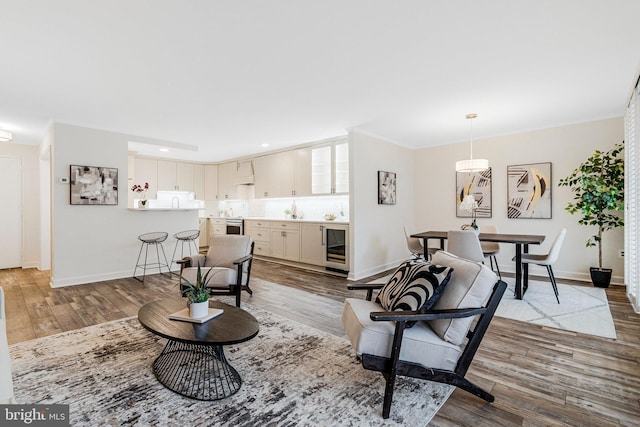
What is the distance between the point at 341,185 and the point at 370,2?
149 inches

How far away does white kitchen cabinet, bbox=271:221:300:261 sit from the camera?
19.9 ft

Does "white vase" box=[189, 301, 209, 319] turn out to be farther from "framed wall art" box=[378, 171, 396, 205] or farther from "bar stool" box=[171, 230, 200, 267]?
"framed wall art" box=[378, 171, 396, 205]

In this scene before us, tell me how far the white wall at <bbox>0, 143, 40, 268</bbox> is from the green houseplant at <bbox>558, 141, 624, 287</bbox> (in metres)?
9.59

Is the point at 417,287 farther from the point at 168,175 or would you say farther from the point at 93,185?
the point at 168,175

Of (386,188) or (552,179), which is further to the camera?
(386,188)

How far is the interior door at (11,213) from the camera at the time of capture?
233 inches

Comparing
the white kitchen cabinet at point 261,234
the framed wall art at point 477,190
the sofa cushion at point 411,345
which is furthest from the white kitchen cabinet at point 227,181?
the sofa cushion at point 411,345

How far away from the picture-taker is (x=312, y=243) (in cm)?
579

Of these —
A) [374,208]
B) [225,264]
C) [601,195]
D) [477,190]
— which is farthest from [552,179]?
[225,264]

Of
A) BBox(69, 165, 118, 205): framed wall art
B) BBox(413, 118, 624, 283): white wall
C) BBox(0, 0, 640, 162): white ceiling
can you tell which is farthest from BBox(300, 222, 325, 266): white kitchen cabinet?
BBox(69, 165, 118, 205): framed wall art

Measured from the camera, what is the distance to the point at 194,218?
612 cm

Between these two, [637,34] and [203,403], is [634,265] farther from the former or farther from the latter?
[203,403]

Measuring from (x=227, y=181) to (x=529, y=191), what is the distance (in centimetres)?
675

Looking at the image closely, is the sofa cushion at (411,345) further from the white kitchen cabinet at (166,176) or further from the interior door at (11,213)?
the interior door at (11,213)
